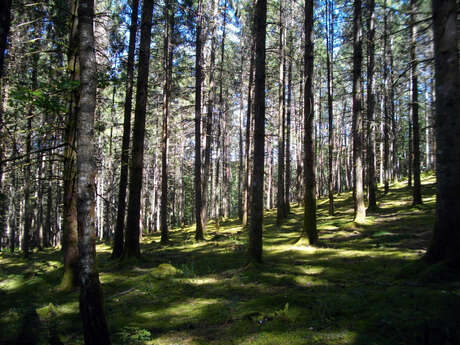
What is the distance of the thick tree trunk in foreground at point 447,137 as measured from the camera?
625 centimetres

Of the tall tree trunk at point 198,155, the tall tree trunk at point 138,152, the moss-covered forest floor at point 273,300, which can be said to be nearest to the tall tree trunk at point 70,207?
the moss-covered forest floor at point 273,300

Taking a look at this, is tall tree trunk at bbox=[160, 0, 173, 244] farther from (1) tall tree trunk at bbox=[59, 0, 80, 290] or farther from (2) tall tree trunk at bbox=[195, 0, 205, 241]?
(1) tall tree trunk at bbox=[59, 0, 80, 290]

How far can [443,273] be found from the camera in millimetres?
5938

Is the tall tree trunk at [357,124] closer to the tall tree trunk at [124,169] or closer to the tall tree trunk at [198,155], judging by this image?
the tall tree trunk at [198,155]

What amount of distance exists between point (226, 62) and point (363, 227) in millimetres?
23631

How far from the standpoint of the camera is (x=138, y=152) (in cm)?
1112

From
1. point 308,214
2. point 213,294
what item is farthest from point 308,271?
point 308,214

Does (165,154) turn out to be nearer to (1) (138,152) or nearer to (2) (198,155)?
(2) (198,155)

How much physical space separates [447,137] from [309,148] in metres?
→ 5.19

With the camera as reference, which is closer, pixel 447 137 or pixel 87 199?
pixel 87 199

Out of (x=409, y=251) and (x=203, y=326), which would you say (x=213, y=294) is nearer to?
(x=203, y=326)

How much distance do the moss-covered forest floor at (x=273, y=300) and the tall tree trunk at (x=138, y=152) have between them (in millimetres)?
917

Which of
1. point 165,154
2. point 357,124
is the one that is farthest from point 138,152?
point 357,124

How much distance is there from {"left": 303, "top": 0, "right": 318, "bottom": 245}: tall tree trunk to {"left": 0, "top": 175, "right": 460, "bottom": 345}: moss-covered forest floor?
92 cm
